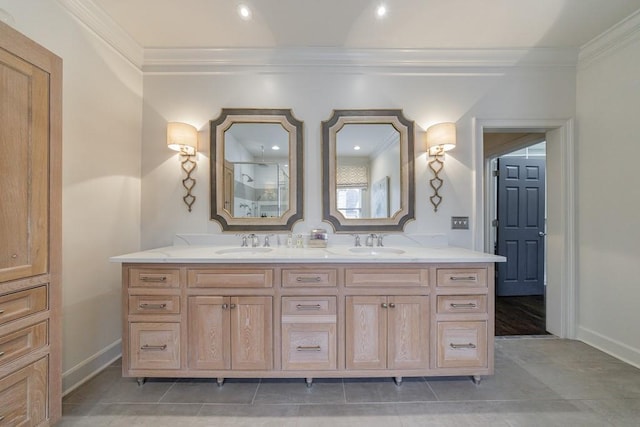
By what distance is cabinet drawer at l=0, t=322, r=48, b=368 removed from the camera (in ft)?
4.17

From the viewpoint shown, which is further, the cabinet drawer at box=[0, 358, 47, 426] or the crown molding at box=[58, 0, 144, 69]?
the crown molding at box=[58, 0, 144, 69]

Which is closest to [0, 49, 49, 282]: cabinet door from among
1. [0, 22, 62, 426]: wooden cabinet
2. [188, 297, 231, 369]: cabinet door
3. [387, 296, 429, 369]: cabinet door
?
[0, 22, 62, 426]: wooden cabinet

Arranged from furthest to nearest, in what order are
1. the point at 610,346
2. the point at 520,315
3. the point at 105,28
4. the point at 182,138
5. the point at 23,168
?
the point at 520,315
the point at 182,138
the point at 610,346
the point at 105,28
the point at 23,168

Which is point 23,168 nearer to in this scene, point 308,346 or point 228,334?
point 228,334

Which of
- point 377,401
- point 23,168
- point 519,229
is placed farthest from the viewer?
point 519,229

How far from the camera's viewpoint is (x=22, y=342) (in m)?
1.34

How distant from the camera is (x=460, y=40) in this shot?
2371 mm

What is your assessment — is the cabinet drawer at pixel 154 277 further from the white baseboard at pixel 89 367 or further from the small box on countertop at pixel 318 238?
the small box on countertop at pixel 318 238

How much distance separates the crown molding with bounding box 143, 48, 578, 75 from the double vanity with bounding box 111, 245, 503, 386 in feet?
5.62

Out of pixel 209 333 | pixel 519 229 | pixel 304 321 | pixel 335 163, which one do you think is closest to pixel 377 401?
pixel 304 321

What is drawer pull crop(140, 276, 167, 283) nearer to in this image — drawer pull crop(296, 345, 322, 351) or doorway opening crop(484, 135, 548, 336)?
drawer pull crop(296, 345, 322, 351)

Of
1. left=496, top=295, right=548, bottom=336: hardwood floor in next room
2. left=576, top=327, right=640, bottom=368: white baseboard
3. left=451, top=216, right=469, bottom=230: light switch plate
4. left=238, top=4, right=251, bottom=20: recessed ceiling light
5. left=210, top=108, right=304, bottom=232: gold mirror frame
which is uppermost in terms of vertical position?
left=238, top=4, right=251, bottom=20: recessed ceiling light

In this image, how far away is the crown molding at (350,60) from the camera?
97.5 inches

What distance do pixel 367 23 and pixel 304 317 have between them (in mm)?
2198
